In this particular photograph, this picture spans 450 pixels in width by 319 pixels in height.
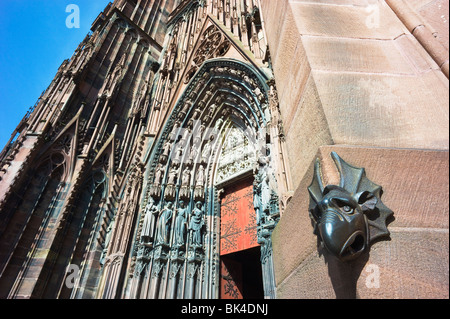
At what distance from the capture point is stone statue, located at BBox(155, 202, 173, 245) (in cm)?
678

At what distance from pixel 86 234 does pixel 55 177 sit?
241cm

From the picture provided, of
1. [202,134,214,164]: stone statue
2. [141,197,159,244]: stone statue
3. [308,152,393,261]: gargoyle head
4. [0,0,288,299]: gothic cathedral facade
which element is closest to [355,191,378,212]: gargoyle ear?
[308,152,393,261]: gargoyle head

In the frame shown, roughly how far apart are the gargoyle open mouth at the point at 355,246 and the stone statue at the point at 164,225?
6.29m

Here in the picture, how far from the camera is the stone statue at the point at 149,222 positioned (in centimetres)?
683

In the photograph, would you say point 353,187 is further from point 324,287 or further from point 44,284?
point 44,284

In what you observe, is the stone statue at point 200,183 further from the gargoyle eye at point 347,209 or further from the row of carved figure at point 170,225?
the gargoyle eye at point 347,209

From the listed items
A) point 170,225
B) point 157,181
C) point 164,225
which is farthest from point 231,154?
point 164,225

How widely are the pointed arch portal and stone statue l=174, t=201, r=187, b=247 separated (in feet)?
0.09

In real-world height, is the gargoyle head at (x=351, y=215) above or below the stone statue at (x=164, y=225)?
below

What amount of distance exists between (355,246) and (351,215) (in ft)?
0.53

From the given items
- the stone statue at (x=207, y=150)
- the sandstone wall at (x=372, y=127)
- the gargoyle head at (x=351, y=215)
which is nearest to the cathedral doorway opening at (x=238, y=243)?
the stone statue at (x=207, y=150)

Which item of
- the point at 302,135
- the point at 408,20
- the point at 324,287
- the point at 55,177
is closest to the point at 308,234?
the point at 324,287

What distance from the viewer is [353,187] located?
4.08ft

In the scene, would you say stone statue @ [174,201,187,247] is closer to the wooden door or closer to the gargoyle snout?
the wooden door
